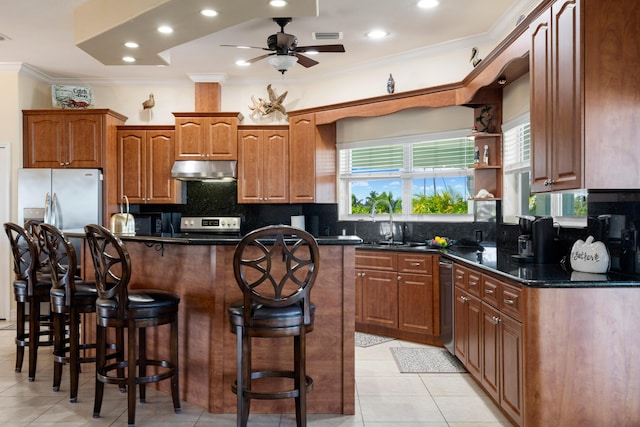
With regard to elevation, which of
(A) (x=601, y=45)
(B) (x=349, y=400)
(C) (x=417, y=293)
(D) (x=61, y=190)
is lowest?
(B) (x=349, y=400)

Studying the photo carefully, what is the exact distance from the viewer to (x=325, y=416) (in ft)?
10.4

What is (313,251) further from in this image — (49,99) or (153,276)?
(49,99)

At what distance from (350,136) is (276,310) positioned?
3.77 meters

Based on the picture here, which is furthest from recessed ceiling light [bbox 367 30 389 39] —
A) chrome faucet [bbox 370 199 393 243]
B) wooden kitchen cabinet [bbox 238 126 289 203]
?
chrome faucet [bbox 370 199 393 243]

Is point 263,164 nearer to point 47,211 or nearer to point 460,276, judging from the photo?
point 47,211

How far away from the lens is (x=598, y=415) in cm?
263

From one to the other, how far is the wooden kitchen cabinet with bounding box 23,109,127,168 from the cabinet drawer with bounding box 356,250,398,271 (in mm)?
3218

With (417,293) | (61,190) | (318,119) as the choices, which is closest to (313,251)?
(417,293)

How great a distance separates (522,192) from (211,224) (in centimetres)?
378

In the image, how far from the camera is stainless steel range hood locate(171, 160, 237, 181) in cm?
621

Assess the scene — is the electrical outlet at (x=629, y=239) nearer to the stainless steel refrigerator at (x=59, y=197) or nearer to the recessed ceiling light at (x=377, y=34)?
the recessed ceiling light at (x=377, y=34)

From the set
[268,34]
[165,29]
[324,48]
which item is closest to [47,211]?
[165,29]

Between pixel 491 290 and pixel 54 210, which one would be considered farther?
pixel 54 210

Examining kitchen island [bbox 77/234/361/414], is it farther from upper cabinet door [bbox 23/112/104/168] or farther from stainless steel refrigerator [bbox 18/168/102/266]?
upper cabinet door [bbox 23/112/104/168]
